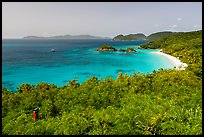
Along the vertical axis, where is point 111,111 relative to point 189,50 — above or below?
below

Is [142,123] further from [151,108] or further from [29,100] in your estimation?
[29,100]

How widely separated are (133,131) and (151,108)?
2232mm

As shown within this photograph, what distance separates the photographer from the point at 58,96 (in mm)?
10680

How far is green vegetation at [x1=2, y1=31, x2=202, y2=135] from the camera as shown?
687 cm

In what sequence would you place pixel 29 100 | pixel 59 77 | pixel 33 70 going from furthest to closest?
1. pixel 33 70
2. pixel 59 77
3. pixel 29 100

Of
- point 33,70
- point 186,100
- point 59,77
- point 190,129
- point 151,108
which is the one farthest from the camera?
point 33,70

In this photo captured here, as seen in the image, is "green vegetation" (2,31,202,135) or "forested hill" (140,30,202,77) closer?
"green vegetation" (2,31,202,135)

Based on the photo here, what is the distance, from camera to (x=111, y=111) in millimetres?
8586

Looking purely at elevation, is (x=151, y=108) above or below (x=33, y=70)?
above

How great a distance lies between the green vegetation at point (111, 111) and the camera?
22.5 ft

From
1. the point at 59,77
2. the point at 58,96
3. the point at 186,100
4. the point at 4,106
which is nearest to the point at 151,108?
the point at 186,100

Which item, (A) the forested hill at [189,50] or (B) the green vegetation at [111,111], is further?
(A) the forested hill at [189,50]

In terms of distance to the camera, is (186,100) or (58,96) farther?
(58,96)

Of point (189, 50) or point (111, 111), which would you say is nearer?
point (111, 111)
